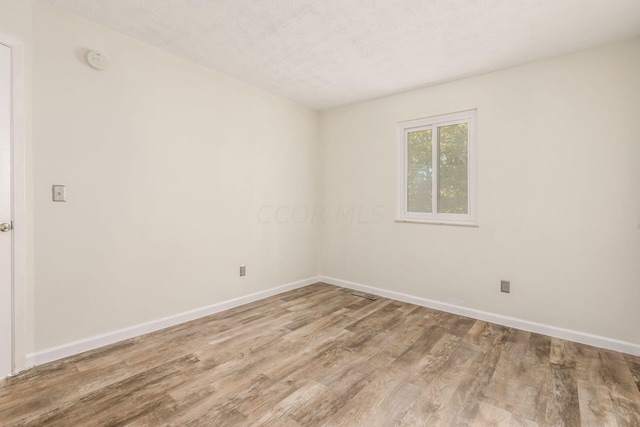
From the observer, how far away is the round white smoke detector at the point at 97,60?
7.65 ft

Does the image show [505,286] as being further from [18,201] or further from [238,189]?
[18,201]

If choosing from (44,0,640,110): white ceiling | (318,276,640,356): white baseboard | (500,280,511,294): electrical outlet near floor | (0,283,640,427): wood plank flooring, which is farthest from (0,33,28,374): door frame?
(500,280,511,294): electrical outlet near floor

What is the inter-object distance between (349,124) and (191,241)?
2.56m

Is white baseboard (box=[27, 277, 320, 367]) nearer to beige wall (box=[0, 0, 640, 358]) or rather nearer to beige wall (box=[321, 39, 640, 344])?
beige wall (box=[0, 0, 640, 358])

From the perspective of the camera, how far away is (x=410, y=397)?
1.87 m

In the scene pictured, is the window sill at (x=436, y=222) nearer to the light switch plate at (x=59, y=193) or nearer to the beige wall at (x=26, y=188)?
the light switch plate at (x=59, y=193)

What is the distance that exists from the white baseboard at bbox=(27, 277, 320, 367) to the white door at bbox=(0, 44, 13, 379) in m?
0.17

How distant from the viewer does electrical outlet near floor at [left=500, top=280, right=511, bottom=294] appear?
3.00 m

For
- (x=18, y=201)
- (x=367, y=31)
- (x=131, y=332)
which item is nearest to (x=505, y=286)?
(x=367, y=31)

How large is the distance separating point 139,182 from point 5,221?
2.92ft

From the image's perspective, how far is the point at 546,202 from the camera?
2785 mm

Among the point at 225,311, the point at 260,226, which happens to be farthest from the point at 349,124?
the point at 225,311

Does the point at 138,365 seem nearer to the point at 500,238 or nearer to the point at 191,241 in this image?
the point at 191,241

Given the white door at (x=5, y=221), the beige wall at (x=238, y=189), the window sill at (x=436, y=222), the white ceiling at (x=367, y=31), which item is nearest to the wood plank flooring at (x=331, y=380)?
the white door at (x=5, y=221)
